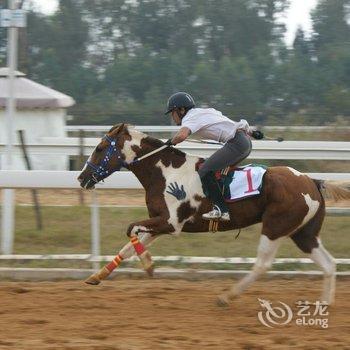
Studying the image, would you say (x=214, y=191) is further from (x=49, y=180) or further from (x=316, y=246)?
(x=49, y=180)

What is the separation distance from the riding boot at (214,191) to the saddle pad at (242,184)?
6 cm

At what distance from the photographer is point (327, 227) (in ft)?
42.6

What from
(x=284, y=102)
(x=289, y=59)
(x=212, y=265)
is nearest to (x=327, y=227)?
(x=212, y=265)

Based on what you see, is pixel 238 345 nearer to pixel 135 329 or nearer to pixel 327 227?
pixel 135 329

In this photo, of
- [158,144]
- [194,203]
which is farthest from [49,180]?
[194,203]

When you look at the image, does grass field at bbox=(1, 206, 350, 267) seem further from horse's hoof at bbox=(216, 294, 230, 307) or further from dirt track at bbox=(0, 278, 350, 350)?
horse's hoof at bbox=(216, 294, 230, 307)

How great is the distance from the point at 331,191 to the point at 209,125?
1437 mm

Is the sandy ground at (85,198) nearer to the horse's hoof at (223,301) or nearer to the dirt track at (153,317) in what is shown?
the dirt track at (153,317)

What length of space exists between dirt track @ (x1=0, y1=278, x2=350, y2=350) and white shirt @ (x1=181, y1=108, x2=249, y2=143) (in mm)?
1665

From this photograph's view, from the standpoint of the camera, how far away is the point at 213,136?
9484mm

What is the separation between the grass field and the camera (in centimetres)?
1195

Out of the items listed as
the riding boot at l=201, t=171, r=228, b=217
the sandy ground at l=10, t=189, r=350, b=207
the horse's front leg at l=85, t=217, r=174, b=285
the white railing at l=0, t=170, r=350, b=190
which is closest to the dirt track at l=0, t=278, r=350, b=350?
the horse's front leg at l=85, t=217, r=174, b=285

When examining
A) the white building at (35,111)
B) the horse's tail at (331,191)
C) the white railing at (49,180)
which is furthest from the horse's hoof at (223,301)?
the white building at (35,111)

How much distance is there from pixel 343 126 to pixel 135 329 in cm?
1796
